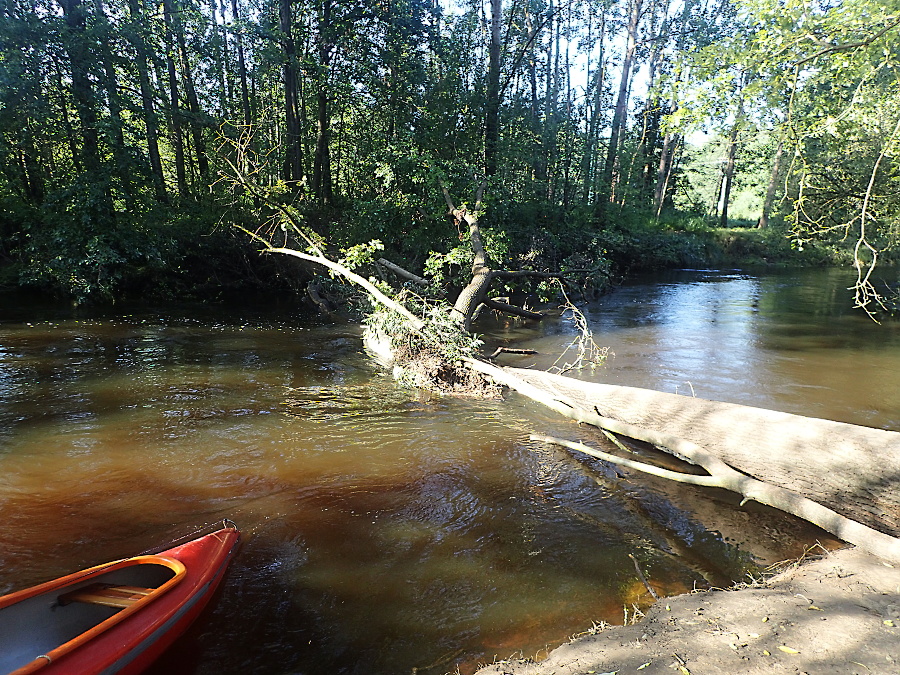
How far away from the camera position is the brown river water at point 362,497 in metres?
3.74

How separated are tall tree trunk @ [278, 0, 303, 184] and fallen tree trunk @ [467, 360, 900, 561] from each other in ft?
47.2

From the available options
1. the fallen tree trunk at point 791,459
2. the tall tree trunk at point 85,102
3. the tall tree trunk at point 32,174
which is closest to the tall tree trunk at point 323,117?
the tall tree trunk at point 85,102

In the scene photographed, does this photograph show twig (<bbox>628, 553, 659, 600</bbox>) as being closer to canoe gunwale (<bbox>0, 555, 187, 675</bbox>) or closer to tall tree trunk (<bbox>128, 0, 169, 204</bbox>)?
canoe gunwale (<bbox>0, 555, 187, 675</bbox>)

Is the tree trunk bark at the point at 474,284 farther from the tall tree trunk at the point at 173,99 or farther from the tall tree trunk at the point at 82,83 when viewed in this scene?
the tall tree trunk at the point at 173,99

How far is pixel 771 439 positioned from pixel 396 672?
3471mm

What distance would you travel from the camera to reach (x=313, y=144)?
2017cm

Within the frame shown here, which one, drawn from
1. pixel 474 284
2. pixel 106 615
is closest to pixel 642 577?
pixel 106 615

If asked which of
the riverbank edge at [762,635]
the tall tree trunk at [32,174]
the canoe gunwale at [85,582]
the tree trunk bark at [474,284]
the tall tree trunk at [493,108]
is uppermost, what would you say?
the tall tree trunk at [493,108]

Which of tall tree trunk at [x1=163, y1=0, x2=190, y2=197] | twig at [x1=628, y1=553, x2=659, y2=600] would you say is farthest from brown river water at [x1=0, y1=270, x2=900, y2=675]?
tall tree trunk at [x1=163, y1=0, x2=190, y2=197]

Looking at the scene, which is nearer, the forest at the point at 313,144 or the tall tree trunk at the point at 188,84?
the forest at the point at 313,144

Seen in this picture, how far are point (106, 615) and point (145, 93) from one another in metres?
16.0

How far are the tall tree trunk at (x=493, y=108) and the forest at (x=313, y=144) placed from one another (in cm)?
6

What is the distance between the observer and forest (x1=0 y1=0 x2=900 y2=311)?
11211 mm

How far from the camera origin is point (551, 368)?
32.4ft
